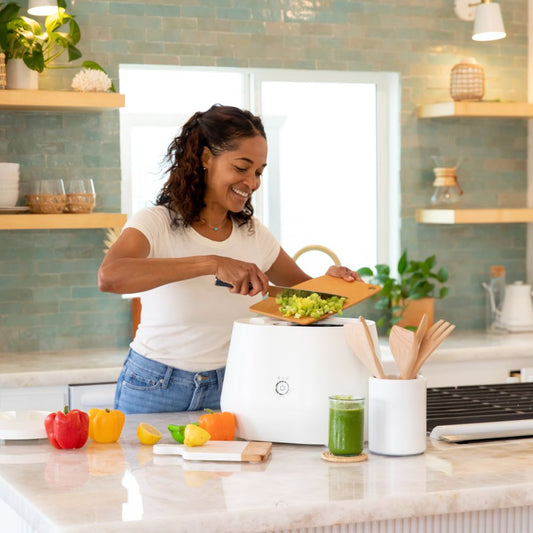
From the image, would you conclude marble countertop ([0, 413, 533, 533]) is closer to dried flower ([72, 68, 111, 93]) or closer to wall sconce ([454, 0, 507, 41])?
dried flower ([72, 68, 111, 93])

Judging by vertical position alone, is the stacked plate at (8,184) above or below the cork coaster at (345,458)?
above

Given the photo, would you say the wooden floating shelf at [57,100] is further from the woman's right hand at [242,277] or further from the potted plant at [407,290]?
the woman's right hand at [242,277]

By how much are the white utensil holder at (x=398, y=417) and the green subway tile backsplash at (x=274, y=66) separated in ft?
7.71

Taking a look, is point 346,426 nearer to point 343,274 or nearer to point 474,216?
point 343,274

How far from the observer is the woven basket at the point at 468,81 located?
430cm

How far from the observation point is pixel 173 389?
7.75 ft

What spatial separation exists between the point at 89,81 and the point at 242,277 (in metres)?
1.87

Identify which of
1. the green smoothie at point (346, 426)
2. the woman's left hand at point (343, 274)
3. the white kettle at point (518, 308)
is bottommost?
the white kettle at point (518, 308)

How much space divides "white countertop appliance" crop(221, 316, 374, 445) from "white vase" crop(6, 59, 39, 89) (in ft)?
6.83

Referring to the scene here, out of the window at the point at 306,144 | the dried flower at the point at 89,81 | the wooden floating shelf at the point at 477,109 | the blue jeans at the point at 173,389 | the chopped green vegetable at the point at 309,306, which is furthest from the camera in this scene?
the wooden floating shelf at the point at 477,109

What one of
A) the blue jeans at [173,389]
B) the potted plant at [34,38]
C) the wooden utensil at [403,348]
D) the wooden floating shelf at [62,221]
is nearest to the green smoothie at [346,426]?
the wooden utensil at [403,348]

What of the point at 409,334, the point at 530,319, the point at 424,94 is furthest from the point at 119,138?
the point at 409,334

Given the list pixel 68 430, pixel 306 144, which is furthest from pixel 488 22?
pixel 68 430

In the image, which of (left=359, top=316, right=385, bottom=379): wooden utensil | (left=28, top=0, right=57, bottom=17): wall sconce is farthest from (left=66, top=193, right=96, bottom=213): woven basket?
(left=359, top=316, right=385, bottom=379): wooden utensil
